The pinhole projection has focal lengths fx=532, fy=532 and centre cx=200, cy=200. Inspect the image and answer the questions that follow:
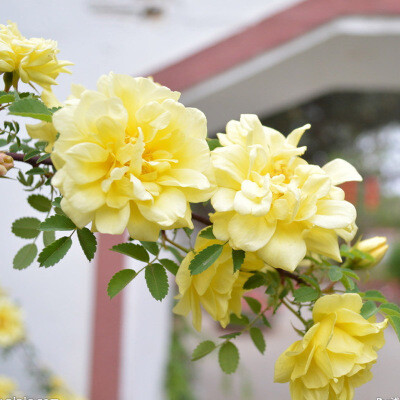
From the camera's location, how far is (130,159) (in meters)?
0.35

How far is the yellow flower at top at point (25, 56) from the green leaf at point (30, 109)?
76mm

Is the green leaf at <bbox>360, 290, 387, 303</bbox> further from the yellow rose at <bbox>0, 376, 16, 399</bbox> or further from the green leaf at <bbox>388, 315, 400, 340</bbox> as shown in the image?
the yellow rose at <bbox>0, 376, 16, 399</bbox>

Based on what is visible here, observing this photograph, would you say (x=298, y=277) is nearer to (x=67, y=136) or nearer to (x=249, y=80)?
(x=67, y=136)

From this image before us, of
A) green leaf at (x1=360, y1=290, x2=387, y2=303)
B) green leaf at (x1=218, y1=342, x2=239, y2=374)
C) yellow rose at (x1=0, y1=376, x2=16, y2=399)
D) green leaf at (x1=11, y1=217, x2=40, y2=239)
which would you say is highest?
green leaf at (x1=11, y1=217, x2=40, y2=239)

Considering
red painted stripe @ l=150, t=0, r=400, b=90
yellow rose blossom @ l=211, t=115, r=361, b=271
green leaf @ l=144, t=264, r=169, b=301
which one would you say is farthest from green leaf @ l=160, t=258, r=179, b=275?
red painted stripe @ l=150, t=0, r=400, b=90

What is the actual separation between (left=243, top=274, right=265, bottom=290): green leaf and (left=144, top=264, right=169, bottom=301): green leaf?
0.23ft

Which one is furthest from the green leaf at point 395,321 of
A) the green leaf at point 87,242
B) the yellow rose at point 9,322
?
the yellow rose at point 9,322

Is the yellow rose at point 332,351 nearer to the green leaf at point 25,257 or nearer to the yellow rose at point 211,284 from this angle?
the yellow rose at point 211,284

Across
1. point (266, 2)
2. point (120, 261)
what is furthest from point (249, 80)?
point (120, 261)

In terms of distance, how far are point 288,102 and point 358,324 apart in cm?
195

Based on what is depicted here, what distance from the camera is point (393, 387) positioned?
12.8 ft

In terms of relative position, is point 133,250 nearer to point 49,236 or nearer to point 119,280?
point 119,280

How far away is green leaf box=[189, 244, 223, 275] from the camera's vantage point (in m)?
0.38

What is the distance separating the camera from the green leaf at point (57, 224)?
0.38 m
